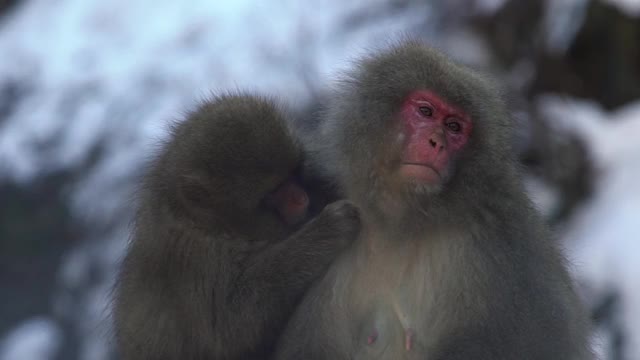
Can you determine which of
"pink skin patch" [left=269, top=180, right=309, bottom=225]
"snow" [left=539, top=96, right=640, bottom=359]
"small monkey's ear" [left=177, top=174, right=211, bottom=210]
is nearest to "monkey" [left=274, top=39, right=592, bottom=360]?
"pink skin patch" [left=269, top=180, right=309, bottom=225]

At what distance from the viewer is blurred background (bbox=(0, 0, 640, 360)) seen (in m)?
7.05

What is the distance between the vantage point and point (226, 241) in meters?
3.83

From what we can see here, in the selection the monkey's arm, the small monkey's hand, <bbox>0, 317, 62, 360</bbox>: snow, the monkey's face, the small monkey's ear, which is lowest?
<bbox>0, 317, 62, 360</bbox>: snow

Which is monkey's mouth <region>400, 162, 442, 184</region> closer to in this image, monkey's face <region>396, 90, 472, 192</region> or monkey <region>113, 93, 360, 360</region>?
monkey's face <region>396, 90, 472, 192</region>

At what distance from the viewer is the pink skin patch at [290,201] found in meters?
3.82

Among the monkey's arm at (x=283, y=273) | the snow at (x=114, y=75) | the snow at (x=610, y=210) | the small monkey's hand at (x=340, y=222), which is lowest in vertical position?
the snow at (x=610, y=210)

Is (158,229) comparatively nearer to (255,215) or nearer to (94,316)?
(255,215)

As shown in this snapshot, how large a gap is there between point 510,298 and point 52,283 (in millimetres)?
3928

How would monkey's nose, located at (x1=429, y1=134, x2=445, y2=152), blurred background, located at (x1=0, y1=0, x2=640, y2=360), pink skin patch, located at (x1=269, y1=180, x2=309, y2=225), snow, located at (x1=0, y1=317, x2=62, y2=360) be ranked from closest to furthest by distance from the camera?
monkey's nose, located at (x1=429, y1=134, x2=445, y2=152), pink skin patch, located at (x1=269, y1=180, x2=309, y2=225), snow, located at (x1=0, y1=317, x2=62, y2=360), blurred background, located at (x1=0, y1=0, x2=640, y2=360)

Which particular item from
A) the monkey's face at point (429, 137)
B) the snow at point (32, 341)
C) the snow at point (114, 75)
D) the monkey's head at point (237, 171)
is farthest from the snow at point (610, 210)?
the monkey's face at point (429, 137)

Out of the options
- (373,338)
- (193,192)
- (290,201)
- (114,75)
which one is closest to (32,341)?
(114,75)

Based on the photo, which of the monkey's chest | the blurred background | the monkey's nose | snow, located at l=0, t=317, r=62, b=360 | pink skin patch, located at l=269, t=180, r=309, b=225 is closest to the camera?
the monkey's nose

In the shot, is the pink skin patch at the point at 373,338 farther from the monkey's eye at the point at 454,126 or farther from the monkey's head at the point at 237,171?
the monkey's eye at the point at 454,126

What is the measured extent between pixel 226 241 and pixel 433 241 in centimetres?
56
